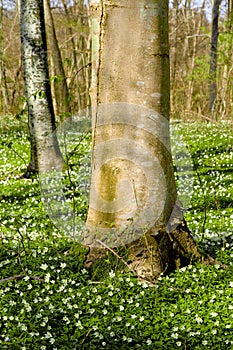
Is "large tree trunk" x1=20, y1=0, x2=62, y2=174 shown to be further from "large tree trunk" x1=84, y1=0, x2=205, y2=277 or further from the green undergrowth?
"large tree trunk" x1=84, y1=0, x2=205, y2=277

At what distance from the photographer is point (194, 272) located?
4.11 metres

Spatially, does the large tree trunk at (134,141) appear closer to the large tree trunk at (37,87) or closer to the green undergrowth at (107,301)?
the green undergrowth at (107,301)

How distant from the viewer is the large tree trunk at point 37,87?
→ 25.6 feet

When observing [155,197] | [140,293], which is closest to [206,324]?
[140,293]

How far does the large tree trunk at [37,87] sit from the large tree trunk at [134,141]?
4.08m

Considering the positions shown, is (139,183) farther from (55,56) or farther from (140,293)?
(55,56)

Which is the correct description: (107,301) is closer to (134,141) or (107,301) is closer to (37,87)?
(134,141)

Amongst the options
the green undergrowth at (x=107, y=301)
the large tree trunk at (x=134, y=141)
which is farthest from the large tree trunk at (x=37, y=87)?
the large tree trunk at (x=134, y=141)

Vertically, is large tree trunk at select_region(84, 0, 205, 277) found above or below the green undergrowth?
above

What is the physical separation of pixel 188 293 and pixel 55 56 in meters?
12.0

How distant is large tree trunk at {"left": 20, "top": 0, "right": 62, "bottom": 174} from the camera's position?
7.81m

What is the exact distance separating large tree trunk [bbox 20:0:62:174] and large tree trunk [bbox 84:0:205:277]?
408cm

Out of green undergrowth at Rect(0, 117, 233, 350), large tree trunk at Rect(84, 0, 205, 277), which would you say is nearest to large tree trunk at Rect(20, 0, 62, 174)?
green undergrowth at Rect(0, 117, 233, 350)

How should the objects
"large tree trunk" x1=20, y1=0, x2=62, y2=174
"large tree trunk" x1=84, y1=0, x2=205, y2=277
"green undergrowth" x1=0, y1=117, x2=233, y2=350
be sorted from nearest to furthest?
"green undergrowth" x1=0, y1=117, x2=233, y2=350 < "large tree trunk" x1=84, y1=0, x2=205, y2=277 < "large tree trunk" x1=20, y1=0, x2=62, y2=174
